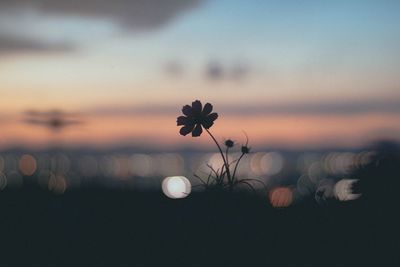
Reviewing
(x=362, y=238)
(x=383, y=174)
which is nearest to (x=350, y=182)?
(x=383, y=174)

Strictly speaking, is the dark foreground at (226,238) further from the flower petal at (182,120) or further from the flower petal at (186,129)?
the flower petal at (182,120)

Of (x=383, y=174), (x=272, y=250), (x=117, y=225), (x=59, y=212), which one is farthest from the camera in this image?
(x=59, y=212)

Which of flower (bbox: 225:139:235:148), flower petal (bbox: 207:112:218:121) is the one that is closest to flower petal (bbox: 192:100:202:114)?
flower petal (bbox: 207:112:218:121)

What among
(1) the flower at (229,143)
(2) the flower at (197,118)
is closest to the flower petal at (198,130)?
(2) the flower at (197,118)

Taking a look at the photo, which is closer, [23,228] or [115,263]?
[115,263]

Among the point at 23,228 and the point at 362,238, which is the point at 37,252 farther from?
the point at 362,238

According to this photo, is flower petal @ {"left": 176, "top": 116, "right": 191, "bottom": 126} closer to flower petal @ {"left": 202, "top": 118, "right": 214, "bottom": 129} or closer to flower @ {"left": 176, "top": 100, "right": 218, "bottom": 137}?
flower @ {"left": 176, "top": 100, "right": 218, "bottom": 137}
